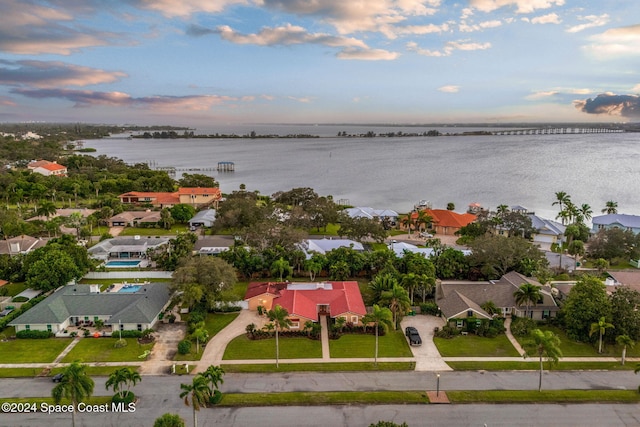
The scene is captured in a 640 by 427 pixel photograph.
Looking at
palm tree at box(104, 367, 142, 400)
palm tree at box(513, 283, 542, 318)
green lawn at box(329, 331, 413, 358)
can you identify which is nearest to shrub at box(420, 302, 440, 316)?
green lawn at box(329, 331, 413, 358)

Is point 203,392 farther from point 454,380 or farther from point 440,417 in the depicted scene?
point 454,380

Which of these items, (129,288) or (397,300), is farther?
(129,288)

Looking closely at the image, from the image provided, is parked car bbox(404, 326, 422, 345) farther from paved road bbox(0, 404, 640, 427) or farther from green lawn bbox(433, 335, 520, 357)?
paved road bbox(0, 404, 640, 427)

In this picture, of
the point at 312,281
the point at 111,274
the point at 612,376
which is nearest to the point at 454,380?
the point at 612,376

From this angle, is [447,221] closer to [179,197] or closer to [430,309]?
[430,309]

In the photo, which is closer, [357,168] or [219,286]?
[219,286]

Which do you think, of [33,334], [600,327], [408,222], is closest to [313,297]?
[600,327]
